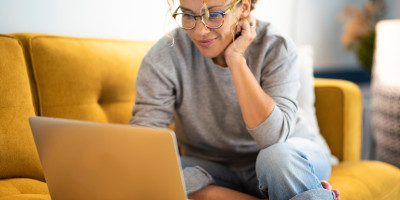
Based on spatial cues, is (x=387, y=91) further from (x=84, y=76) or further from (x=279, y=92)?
(x=84, y=76)

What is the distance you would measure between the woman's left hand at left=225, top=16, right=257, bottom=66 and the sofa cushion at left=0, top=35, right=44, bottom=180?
557mm

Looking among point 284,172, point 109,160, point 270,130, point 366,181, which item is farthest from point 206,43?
point 366,181

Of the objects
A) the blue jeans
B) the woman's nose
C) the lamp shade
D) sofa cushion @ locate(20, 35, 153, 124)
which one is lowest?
the lamp shade

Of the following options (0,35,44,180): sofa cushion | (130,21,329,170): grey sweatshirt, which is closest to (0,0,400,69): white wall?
(130,21,329,170): grey sweatshirt

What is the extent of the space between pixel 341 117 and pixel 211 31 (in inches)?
28.5

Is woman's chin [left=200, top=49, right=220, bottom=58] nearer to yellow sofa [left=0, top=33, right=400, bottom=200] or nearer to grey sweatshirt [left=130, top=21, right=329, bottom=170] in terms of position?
grey sweatshirt [left=130, top=21, right=329, bottom=170]

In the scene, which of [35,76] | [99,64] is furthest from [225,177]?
[35,76]

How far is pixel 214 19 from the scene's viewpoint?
41.6 inches

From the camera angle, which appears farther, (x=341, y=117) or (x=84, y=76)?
(x=341, y=117)

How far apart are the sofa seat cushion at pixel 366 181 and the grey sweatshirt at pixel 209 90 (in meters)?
0.19

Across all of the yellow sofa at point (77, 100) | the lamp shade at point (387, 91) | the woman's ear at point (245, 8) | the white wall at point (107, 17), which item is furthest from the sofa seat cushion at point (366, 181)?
the lamp shade at point (387, 91)

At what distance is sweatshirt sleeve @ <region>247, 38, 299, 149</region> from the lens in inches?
40.7

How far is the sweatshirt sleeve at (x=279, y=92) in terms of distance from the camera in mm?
1033

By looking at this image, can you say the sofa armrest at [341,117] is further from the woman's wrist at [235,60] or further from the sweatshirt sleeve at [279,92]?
the woman's wrist at [235,60]
